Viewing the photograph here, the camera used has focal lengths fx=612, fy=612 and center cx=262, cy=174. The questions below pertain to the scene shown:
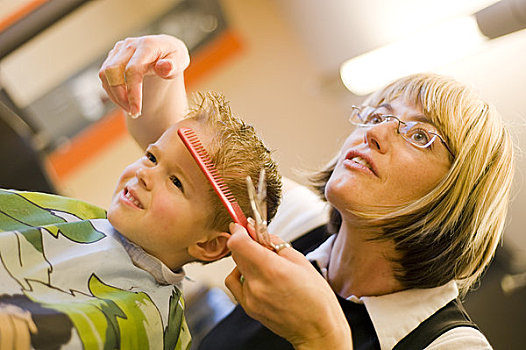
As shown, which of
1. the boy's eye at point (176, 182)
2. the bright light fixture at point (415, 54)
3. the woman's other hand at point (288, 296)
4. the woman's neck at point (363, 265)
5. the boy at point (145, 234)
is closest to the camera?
the woman's other hand at point (288, 296)

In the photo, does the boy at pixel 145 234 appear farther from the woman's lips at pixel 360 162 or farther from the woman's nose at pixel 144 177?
the woman's lips at pixel 360 162

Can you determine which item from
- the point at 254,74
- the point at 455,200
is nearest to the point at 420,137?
the point at 455,200

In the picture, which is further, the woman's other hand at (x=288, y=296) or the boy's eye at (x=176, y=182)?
the boy's eye at (x=176, y=182)

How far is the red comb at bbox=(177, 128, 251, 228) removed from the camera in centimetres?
81

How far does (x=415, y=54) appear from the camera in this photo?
4.42 ft

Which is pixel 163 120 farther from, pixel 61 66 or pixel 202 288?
pixel 61 66

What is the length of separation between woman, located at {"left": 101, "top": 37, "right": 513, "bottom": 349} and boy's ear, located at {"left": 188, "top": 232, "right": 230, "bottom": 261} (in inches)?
7.5

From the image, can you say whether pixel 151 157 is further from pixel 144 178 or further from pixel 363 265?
pixel 363 265

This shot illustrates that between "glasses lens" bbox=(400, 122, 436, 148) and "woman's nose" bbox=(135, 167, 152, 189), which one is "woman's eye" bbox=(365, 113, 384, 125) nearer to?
"glasses lens" bbox=(400, 122, 436, 148)

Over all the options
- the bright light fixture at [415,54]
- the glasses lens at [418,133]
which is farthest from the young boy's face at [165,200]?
the bright light fixture at [415,54]

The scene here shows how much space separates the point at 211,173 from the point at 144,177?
137mm

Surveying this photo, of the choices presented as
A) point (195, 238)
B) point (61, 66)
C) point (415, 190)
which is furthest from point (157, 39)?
point (61, 66)

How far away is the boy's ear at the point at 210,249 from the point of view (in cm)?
100

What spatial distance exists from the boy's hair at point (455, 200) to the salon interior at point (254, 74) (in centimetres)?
16
